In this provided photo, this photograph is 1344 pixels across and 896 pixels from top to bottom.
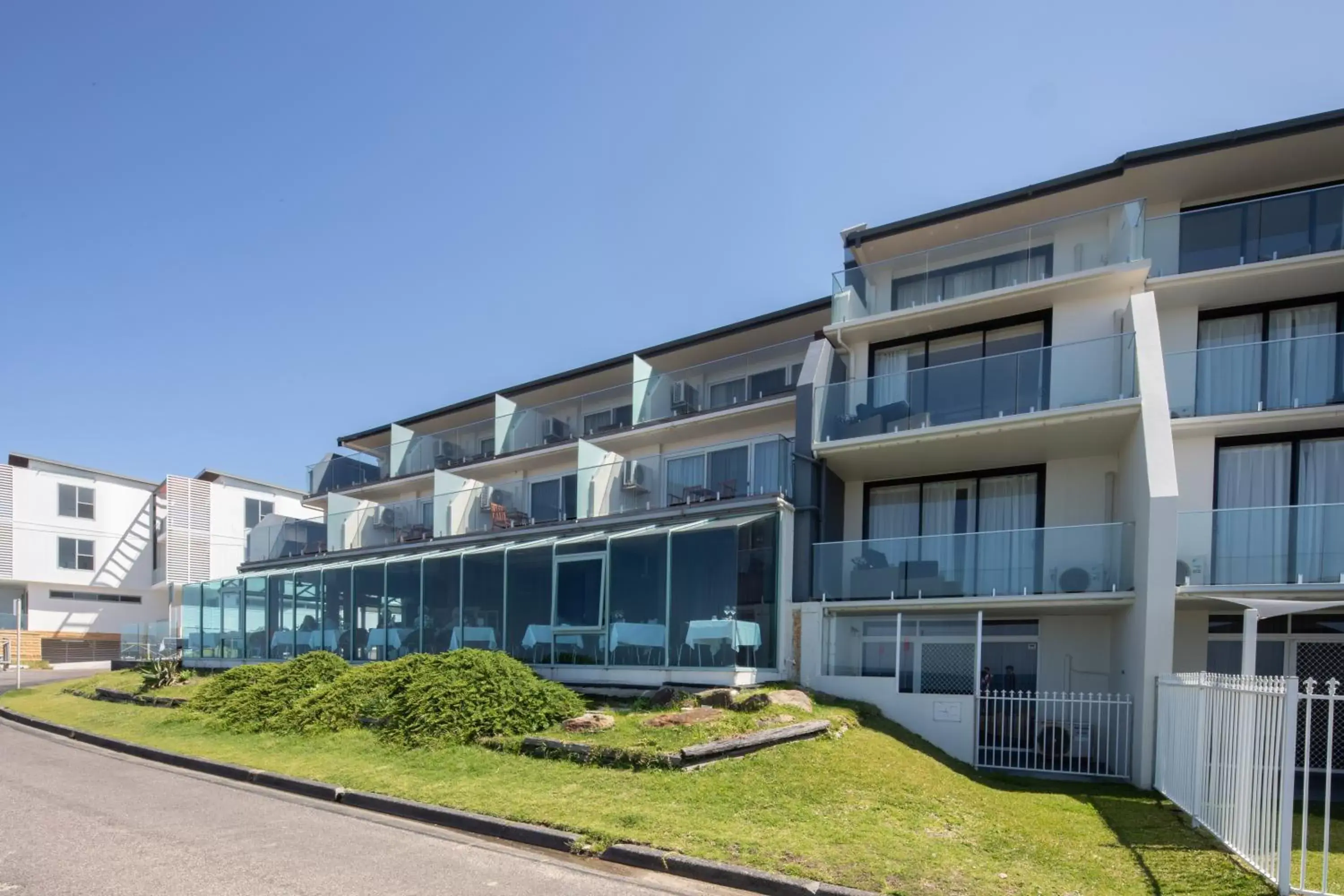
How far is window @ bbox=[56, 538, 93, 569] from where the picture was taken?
138 feet

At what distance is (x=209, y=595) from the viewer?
2769 cm

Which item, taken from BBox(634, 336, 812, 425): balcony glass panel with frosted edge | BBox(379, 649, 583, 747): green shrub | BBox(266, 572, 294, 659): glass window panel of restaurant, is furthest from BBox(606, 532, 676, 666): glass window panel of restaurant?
BBox(266, 572, 294, 659): glass window panel of restaurant

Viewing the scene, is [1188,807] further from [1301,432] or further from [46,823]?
[46,823]

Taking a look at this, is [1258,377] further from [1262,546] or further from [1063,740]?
[1063,740]

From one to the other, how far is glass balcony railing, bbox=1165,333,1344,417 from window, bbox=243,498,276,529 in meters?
46.6

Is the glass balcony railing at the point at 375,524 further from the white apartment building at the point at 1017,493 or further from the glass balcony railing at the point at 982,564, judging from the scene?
the glass balcony railing at the point at 982,564

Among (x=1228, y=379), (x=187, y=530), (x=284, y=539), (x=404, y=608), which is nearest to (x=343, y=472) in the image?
(x=284, y=539)

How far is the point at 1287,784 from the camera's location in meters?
6.69

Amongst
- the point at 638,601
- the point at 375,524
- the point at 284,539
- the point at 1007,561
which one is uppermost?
the point at 1007,561

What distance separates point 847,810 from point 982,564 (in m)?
7.67

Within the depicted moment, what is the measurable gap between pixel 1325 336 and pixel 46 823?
19311mm

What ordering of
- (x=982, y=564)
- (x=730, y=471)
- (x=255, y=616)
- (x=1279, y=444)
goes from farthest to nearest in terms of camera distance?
(x=255, y=616) → (x=730, y=471) → (x=982, y=564) → (x=1279, y=444)

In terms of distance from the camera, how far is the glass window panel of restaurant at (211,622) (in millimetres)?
27172

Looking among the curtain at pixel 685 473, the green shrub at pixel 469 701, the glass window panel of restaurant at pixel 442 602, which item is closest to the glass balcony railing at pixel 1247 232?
the curtain at pixel 685 473
